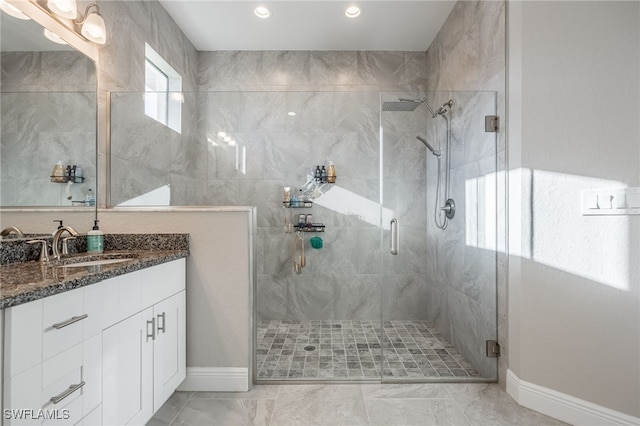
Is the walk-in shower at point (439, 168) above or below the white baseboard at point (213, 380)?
above

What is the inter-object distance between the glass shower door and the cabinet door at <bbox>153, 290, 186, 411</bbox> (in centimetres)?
128

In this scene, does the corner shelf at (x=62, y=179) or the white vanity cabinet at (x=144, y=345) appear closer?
the white vanity cabinet at (x=144, y=345)

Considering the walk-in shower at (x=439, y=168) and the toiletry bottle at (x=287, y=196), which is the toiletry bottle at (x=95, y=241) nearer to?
the toiletry bottle at (x=287, y=196)

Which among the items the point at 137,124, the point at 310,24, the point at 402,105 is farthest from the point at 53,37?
the point at 402,105

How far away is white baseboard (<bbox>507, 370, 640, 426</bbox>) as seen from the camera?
1.52 metres

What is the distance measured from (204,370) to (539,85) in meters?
2.49

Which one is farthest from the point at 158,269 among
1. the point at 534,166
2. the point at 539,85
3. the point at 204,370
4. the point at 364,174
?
the point at 539,85

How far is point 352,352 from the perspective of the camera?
233cm

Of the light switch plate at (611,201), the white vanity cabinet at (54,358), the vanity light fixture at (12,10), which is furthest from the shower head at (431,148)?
the vanity light fixture at (12,10)

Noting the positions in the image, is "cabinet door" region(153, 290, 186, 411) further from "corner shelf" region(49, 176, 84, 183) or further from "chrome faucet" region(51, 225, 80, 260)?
"corner shelf" region(49, 176, 84, 183)

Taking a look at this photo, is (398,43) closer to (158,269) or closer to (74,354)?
(158,269)

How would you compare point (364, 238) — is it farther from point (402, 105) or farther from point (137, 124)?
point (137, 124)

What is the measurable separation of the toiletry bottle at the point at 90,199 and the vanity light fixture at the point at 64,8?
934mm

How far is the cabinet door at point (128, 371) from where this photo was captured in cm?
118
